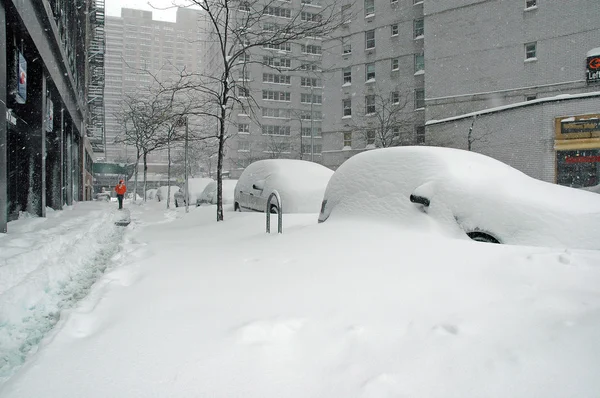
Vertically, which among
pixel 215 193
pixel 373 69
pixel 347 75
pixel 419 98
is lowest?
pixel 215 193

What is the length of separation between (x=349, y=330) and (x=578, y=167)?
71.9 ft

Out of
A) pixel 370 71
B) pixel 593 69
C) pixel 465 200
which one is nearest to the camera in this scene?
pixel 465 200

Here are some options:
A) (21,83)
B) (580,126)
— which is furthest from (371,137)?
(21,83)

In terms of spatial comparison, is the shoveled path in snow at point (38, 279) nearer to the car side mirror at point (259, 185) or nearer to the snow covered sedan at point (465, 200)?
the snow covered sedan at point (465, 200)

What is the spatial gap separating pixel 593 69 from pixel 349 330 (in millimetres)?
28224

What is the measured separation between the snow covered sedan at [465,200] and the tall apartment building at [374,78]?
90.0 feet

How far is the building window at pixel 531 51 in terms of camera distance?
2641 centimetres

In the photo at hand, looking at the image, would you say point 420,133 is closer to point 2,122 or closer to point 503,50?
point 503,50

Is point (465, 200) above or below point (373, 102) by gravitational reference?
below

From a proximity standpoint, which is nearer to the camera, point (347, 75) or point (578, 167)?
point (578, 167)

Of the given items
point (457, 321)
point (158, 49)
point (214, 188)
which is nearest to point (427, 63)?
point (214, 188)

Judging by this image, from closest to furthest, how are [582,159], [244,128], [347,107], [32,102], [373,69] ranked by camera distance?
[32,102] < [582,159] < [373,69] < [347,107] < [244,128]

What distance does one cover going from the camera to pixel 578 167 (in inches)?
786

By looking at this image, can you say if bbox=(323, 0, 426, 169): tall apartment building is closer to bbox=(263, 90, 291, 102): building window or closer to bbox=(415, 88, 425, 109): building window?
bbox=(415, 88, 425, 109): building window
